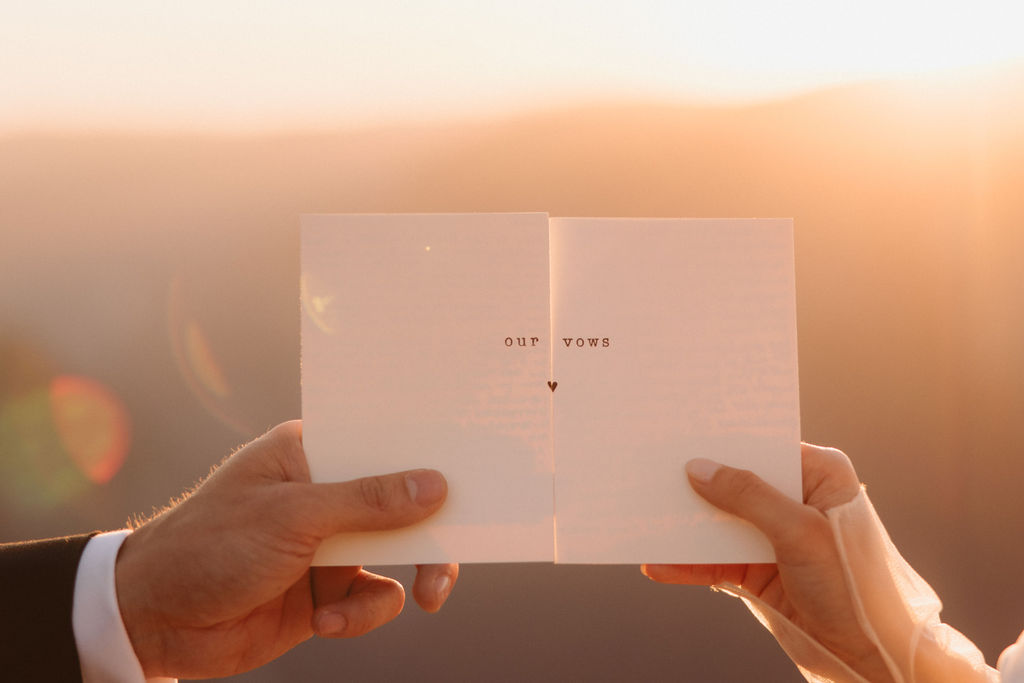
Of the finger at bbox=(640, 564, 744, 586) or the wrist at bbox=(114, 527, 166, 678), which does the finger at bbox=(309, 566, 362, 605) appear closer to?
the wrist at bbox=(114, 527, 166, 678)

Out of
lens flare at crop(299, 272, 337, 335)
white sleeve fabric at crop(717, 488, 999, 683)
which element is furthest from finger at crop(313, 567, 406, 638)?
white sleeve fabric at crop(717, 488, 999, 683)

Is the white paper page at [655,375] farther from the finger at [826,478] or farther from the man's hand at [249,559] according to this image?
the man's hand at [249,559]

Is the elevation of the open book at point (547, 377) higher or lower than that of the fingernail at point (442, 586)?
higher

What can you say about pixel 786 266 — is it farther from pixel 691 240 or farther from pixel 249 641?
pixel 249 641

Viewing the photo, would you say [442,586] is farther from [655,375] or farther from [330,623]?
[655,375]

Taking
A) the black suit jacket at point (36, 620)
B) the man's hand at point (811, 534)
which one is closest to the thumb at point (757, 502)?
the man's hand at point (811, 534)

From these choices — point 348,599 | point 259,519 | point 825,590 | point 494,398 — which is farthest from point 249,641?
point 825,590
